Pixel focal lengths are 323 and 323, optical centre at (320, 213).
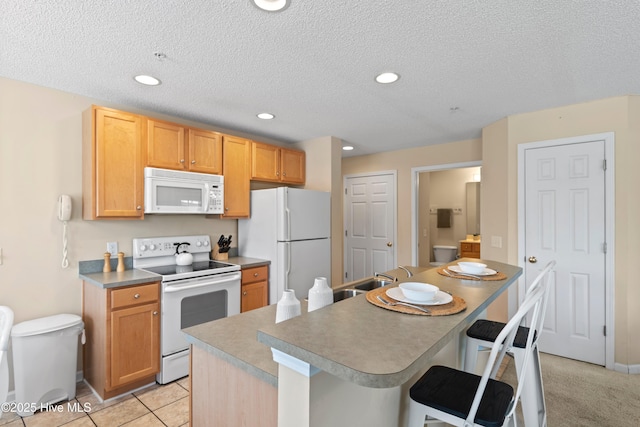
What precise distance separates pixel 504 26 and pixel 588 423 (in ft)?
8.34

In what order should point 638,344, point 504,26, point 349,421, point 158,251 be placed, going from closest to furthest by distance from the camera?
point 349,421 → point 504,26 → point 638,344 → point 158,251

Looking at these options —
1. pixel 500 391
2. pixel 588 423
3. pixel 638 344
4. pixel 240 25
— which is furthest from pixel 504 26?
pixel 638 344

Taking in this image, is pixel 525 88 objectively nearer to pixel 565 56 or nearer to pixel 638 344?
pixel 565 56

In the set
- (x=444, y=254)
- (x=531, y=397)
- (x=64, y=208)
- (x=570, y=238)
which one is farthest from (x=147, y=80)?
(x=444, y=254)

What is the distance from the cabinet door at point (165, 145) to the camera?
2.86 metres

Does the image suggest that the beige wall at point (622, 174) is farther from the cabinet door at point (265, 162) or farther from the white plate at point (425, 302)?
the cabinet door at point (265, 162)

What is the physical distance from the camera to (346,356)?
76cm

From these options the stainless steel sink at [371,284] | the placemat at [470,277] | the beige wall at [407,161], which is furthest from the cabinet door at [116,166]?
the beige wall at [407,161]

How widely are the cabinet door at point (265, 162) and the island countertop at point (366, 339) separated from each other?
2719 millimetres

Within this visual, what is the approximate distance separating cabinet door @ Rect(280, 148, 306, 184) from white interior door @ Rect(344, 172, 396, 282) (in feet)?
4.84

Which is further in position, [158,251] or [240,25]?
[158,251]

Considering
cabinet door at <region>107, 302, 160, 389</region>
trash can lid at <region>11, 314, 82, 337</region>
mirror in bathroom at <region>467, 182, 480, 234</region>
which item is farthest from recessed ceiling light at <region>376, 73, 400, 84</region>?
mirror in bathroom at <region>467, 182, 480, 234</region>

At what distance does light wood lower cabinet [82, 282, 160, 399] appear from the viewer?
236 centimetres

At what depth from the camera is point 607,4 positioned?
5.10 ft
